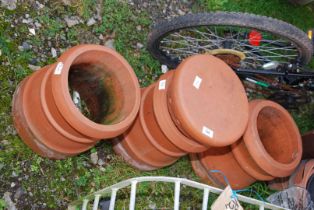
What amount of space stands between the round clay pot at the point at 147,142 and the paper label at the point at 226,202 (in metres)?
0.53

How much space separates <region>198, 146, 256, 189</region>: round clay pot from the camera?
8.47ft

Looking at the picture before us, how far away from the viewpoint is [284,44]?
9.30 ft

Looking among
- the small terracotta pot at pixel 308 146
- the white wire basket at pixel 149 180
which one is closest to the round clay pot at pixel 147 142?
the white wire basket at pixel 149 180

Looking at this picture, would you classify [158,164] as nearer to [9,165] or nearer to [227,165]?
[227,165]

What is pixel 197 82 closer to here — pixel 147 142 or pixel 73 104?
pixel 147 142

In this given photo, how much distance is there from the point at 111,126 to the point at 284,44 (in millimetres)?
1415

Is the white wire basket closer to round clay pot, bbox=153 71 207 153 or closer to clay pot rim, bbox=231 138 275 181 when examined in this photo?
round clay pot, bbox=153 71 207 153

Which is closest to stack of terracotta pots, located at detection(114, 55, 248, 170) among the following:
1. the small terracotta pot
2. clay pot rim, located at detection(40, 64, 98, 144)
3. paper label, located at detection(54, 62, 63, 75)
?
clay pot rim, located at detection(40, 64, 98, 144)

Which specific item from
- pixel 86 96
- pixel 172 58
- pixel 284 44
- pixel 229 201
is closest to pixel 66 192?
pixel 86 96

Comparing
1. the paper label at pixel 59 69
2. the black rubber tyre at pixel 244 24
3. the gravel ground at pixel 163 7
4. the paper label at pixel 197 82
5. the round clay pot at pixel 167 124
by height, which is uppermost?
the black rubber tyre at pixel 244 24

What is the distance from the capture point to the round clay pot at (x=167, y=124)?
7.26ft

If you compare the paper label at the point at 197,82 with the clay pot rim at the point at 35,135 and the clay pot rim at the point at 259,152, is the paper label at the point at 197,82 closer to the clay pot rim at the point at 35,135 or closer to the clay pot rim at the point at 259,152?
the clay pot rim at the point at 259,152

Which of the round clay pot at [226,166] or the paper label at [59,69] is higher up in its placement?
the paper label at [59,69]

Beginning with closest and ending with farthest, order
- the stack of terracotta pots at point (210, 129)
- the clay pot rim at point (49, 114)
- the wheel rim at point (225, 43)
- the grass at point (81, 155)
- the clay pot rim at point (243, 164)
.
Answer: the clay pot rim at point (49, 114) < the stack of terracotta pots at point (210, 129) < the grass at point (81, 155) < the clay pot rim at point (243, 164) < the wheel rim at point (225, 43)
